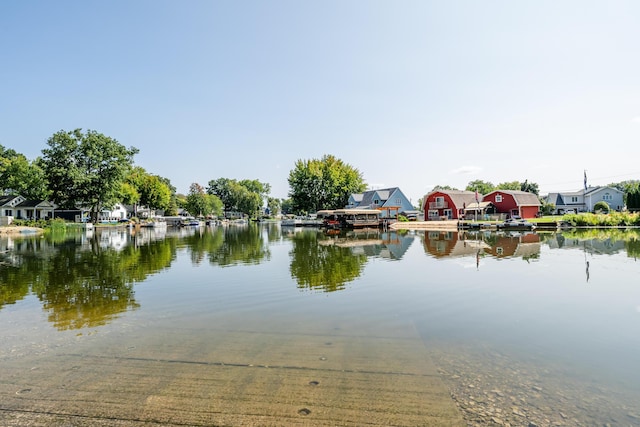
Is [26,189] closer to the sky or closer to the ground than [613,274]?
closer to the sky

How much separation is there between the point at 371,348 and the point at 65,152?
72258 millimetres

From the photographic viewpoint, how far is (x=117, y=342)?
279 inches

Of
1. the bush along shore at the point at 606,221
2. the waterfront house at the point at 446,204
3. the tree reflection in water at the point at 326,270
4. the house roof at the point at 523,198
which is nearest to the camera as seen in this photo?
the tree reflection in water at the point at 326,270

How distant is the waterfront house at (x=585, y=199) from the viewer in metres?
73.2

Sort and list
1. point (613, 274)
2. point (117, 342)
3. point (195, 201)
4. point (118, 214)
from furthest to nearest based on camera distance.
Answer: point (195, 201), point (118, 214), point (613, 274), point (117, 342)

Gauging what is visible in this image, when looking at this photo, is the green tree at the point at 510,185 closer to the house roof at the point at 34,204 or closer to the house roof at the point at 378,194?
the house roof at the point at 378,194

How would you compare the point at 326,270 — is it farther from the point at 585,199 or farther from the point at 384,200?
the point at 585,199

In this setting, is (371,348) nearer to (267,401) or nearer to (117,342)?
(267,401)

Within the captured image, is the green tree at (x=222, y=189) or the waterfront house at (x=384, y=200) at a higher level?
the green tree at (x=222, y=189)

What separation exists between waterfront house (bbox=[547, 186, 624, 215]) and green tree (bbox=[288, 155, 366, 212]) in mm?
44968

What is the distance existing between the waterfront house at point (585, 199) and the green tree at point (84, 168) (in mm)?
85378

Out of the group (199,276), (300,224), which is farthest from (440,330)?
(300,224)

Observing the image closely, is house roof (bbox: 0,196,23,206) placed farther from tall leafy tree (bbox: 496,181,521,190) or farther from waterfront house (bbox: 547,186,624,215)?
tall leafy tree (bbox: 496,181,521,190)

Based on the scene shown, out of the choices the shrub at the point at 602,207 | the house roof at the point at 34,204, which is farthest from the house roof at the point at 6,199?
the shrub at the point at 602,207
